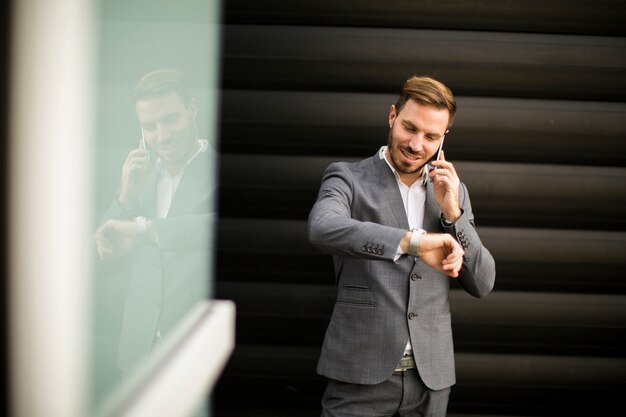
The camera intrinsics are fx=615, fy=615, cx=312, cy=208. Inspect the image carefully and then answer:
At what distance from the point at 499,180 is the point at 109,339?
1.96 metres

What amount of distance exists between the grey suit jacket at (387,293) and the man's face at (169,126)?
2.02 ft

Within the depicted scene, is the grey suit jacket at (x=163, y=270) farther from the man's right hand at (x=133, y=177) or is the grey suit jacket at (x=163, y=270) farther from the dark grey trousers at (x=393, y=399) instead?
the dark grey trousers at (x=393, y=399)

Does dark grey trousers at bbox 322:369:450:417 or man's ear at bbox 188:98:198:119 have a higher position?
man's ear at bbox 188:98:198:119

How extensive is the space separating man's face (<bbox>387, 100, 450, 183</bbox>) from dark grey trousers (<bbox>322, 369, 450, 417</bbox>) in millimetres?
583

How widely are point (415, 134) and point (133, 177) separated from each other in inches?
45.3

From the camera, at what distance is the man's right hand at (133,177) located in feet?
2.00

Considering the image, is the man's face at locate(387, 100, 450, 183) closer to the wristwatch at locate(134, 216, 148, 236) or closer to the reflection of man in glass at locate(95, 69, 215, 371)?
the reflection of man in glass at locate(95, 69, 215, 371)

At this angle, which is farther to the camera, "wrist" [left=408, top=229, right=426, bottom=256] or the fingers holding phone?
"wrist" [left=408, top=229, right=426, bottom=256]

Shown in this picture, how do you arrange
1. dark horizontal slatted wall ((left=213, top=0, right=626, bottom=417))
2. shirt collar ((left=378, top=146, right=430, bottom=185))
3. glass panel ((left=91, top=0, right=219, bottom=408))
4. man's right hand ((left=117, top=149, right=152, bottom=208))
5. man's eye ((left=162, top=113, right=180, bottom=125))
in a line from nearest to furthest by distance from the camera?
glass panel ((left=91, top=0, right=219, bottom=408)), man's right hand ((left=117, top=149, right=152, bottom=208)), man's eye ((left=162, top=113, right=180, bottom=125)), shirt collar ((left=378, top=146, right=430, bottom=185)), dark horizontal slatted wall ((left=213, top=0, right=626, bottom=417))

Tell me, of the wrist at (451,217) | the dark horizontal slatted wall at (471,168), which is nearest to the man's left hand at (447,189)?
the wrist at (451,217)

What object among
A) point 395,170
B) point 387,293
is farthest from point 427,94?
point 387,293

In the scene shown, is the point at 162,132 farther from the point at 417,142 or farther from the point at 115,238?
the point at 417,142

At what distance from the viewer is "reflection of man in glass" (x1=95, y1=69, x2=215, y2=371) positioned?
610 millimetres

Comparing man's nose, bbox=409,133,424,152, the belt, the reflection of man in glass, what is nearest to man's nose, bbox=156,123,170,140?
the reflection of man in glass
